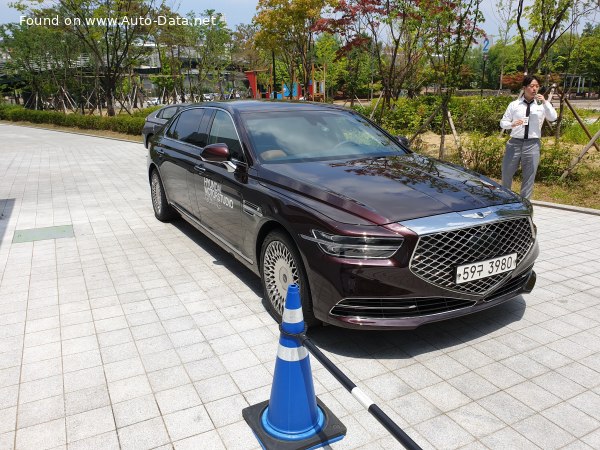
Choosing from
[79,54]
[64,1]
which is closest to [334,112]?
[64,1]

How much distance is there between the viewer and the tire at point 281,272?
11.3ft

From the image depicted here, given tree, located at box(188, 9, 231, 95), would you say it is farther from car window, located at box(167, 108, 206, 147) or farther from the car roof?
the car roof

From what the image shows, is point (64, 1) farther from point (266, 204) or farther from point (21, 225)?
point (266, 204)

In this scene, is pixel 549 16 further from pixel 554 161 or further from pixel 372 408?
pixel 372 408

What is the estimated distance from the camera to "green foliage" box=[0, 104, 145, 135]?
21516 mm

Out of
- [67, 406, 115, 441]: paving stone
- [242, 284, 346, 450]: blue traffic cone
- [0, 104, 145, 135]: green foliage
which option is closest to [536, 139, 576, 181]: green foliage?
[242, 284, 346, 450]: blue traffic cone

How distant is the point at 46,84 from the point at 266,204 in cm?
3663

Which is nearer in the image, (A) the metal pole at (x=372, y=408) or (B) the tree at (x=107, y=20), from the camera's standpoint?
(A) the metal pole at (x=372, y=408)

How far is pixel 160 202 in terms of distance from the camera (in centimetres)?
704

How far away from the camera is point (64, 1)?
22.3 m

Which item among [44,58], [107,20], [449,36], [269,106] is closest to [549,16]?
[449,36]

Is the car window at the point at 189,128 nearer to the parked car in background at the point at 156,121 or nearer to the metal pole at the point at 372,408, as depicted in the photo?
the metal pole at the point at 372,408

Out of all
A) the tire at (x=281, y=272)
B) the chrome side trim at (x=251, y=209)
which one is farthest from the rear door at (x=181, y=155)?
the tire at (x=281, y=272)

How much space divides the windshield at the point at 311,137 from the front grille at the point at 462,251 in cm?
149
